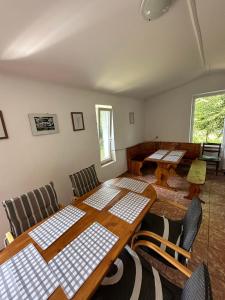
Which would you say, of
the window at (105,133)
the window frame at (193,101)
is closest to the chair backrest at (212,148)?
the window frame at (193,101)

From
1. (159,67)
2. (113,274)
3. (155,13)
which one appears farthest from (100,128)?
(113,274)

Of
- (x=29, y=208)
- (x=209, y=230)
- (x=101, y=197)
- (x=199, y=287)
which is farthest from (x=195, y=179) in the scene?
(x=29, y=208)

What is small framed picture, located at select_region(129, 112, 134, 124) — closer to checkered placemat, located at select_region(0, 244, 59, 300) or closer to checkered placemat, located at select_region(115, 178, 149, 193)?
checkered placemat, located at select_region(115, 178, 149, 193)

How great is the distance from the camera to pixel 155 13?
1258 millimetres

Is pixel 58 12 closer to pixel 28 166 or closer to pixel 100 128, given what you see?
pixel 28 166

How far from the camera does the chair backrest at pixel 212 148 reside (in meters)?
3.70

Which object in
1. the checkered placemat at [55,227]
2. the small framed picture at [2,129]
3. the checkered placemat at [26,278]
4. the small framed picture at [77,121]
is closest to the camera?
the checkered placemat at [26,278]

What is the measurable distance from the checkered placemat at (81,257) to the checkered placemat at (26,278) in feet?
0.15

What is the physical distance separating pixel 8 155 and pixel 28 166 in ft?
0.93

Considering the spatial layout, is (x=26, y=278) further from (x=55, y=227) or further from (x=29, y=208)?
(x=29, y=208)

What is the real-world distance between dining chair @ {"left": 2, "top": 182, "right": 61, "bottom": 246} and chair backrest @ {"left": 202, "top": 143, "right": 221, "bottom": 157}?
3.99m

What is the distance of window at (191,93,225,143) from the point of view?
3.66 meters

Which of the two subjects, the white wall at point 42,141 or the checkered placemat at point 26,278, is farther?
the white wall at point 42,141

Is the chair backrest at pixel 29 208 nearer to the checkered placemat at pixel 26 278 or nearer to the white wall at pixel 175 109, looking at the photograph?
the checkered placemat at pixel 26 278
